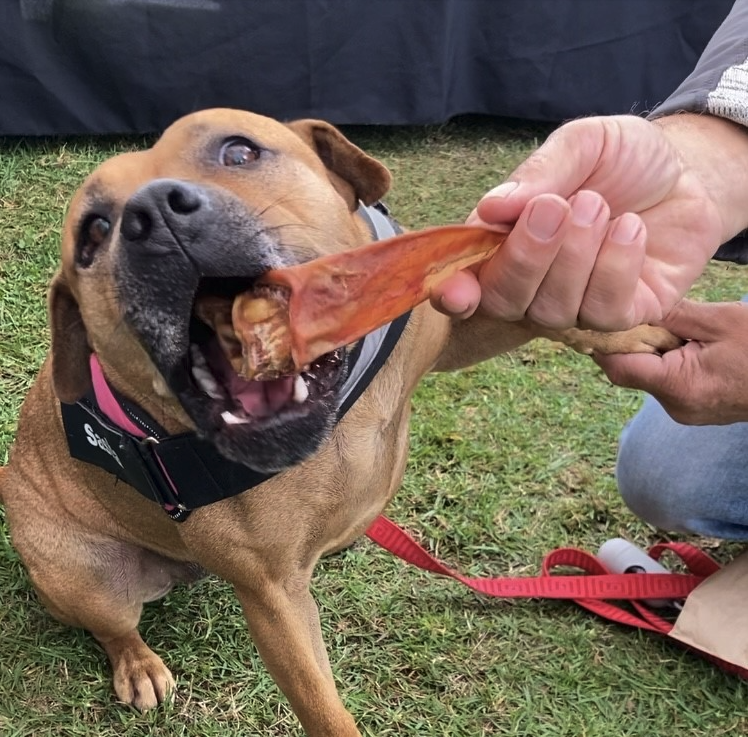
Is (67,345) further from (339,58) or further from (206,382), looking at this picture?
(339,58)

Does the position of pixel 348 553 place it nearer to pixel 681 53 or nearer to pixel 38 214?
pixel 38 214

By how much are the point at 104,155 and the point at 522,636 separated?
3.88m

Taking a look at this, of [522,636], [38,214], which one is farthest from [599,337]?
[38,214]

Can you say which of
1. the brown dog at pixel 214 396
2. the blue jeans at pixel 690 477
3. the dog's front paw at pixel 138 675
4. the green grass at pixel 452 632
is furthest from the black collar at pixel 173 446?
the blue jeans at pixel 690 477

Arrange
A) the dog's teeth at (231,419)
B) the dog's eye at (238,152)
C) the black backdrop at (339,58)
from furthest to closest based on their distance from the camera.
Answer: the black backdrop at (339,58)
the dog's eye at (238,152)
the dog's teeth at (231,419)

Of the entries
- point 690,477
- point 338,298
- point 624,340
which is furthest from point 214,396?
point 690,477

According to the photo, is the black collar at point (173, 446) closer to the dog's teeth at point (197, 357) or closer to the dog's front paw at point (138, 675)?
the dog's teeth at point (197, 357)

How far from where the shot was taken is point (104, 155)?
5.41m

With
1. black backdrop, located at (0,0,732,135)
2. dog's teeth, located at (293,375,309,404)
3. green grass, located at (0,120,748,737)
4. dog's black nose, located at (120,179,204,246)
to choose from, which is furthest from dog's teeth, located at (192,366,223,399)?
black backdrop, located at (0,0,732,135)

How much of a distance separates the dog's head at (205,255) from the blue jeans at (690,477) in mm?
1677

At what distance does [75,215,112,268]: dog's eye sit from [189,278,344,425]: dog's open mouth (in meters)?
0.41

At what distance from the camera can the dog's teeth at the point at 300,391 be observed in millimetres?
1992

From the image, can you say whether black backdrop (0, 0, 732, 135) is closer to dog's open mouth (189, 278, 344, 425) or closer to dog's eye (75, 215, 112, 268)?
dog's eye (75, 215, 112, 268)

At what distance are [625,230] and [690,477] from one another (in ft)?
5.83
